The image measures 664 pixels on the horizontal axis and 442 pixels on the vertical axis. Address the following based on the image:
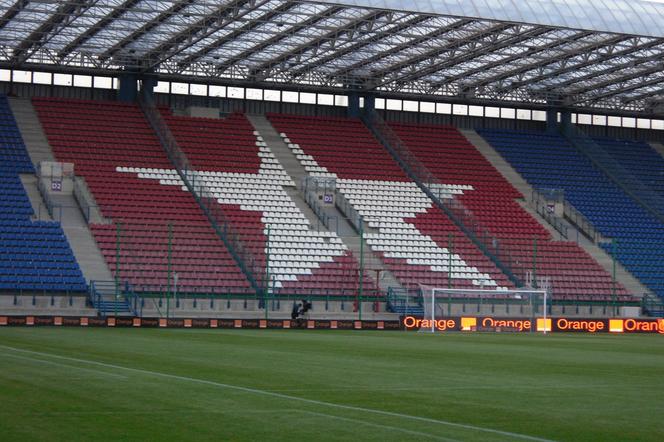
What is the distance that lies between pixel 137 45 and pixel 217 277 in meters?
14.2

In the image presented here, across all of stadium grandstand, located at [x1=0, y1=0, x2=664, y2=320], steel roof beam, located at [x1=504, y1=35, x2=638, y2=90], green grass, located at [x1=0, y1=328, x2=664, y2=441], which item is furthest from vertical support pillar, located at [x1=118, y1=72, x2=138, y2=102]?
green grass, located at [x1=0, y1=328, x2=664, y2=441]

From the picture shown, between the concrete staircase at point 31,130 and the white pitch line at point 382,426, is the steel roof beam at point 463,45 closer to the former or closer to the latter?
the concrete staircase at point 31,130

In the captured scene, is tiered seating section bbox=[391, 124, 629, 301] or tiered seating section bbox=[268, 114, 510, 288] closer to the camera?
tiered seating section bbox=[268, 114, 510, 288]

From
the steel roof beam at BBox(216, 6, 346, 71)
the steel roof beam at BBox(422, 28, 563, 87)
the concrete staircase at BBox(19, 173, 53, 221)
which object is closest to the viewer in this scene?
the steel roof beam at BBox(216, 6, 346, 71)

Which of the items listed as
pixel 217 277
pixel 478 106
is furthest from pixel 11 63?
pixel 478 106

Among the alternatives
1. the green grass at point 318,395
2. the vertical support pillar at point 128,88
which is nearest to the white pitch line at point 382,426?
the green grass at point 318,395

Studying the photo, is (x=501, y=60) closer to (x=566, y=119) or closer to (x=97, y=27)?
(x=566, y=119)

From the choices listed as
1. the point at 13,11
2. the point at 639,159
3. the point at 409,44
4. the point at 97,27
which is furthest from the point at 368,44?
the point at 639,159

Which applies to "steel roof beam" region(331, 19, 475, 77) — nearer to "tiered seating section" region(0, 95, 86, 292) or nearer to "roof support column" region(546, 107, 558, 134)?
"roof support column" region(546, 107, 558, 134)

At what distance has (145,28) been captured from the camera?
57562 millimetres

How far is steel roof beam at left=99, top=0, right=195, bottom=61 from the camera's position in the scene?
5364 cm

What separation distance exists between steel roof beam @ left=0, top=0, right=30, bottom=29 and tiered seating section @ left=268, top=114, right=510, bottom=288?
18821 mm

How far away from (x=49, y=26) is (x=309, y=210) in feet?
53.7

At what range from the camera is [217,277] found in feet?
181
